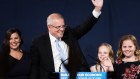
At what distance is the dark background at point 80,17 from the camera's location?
2.55 meters

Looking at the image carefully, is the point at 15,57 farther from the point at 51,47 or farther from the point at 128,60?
the point at 128,60

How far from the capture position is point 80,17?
8.73ft

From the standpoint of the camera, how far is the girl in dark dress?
5.62ft

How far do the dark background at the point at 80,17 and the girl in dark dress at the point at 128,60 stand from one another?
59 centimetres

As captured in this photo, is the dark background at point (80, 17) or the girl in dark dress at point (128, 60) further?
the dark background at point (80, 17)

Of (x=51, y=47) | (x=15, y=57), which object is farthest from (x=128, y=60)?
(x=15, y=57)

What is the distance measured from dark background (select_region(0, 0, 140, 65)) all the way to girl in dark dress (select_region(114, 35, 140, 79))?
590mm

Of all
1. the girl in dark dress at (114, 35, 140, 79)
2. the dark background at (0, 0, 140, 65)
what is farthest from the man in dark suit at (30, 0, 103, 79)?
the dark background at (0, 0, 140, 65)

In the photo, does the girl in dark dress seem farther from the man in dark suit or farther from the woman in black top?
the woman in black top

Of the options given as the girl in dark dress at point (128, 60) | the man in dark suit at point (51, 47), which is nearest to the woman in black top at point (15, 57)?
the man in dark suit at point (51, 47)

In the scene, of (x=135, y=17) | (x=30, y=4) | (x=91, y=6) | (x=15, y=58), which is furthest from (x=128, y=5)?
(x=15, y=58)

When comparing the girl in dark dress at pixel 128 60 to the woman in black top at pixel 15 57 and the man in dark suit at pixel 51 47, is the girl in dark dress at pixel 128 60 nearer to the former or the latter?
the man in dark suit at pixel 51 47

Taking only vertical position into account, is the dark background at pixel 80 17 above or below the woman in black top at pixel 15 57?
above

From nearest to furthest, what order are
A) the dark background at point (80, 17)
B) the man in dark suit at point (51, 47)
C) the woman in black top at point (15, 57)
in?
the man in dark suit at point (51, 47), the woman in black top at point (15, 57), the dark background at point (80, 17)
